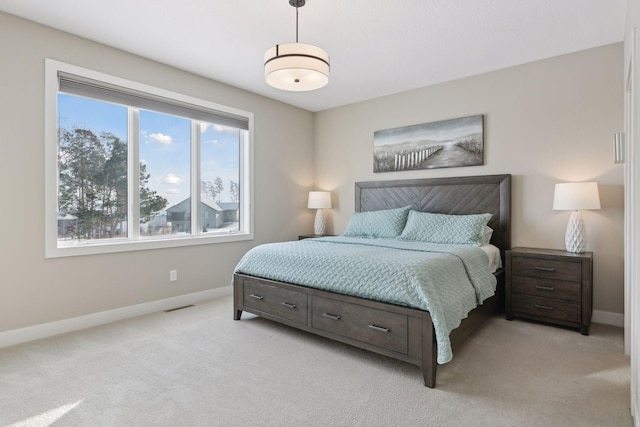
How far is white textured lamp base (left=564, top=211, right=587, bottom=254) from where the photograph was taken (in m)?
3.13

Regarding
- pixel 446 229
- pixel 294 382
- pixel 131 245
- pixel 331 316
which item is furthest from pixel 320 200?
pixel 294 382

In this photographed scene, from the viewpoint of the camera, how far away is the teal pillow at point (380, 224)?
4000mm

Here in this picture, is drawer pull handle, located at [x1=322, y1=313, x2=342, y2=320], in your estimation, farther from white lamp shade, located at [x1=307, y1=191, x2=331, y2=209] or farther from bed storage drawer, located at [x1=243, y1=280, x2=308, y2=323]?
white lamp shade, located at [x1=307, y1=191, x2=331, y2=209]

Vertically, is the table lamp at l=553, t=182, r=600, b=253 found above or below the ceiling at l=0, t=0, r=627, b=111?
below

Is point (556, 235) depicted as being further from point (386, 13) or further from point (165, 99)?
point (165, 99)

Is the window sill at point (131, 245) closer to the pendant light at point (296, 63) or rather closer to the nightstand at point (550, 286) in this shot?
the pendant light at point (296, 63)

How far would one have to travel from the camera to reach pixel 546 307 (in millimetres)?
3102

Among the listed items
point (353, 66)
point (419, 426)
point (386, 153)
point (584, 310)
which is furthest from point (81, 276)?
point (584, 310)

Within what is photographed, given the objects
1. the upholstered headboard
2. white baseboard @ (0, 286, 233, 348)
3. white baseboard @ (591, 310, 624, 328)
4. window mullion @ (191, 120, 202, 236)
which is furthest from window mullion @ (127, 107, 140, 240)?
white baseboard @ (591, 310, 624, 328)

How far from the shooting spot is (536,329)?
3070mm

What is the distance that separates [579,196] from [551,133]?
79cm

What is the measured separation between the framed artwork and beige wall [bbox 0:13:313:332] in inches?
80.4

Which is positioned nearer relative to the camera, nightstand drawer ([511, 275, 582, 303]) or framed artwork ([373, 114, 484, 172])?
nightstand drawer ([511, 275, 582, 303])

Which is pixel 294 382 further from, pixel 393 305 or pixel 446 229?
pixel 446 229
